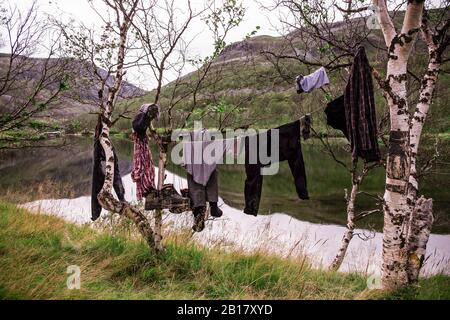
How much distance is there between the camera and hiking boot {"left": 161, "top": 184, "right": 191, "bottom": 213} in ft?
18.3

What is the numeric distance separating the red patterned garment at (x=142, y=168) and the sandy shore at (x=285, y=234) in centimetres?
284

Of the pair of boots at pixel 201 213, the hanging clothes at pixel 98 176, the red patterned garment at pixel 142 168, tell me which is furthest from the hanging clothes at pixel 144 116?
the pair of boots at pixel 201 213

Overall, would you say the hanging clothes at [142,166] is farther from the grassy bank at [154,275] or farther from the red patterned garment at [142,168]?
the grassy bank at [154,275]

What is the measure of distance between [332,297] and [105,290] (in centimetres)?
311

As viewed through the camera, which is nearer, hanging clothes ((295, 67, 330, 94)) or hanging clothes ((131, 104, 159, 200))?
hanging clothes ((295, 67, 330, 94))

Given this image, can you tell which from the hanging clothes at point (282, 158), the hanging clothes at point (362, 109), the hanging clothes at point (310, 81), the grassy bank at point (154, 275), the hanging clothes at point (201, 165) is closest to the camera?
the grassy bank at point (154, 275)

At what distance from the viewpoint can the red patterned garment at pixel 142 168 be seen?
18.3 ft

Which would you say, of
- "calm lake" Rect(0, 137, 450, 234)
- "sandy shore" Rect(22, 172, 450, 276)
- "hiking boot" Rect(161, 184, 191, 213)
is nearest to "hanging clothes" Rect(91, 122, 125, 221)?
"hiking boot" Rect(161, 184, 191, 213)

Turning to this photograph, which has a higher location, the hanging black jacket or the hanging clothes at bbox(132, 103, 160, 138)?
the hanging clothes at bbox(132, 103, 160, 138)

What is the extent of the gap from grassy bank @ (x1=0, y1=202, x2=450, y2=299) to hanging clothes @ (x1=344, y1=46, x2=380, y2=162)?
2011 millimetres

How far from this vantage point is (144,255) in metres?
5.68

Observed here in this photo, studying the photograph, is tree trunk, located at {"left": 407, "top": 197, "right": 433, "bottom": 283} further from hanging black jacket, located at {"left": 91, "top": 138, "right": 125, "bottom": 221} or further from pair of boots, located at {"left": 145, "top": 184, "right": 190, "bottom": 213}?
hanging black jacket, located at {"left": 91, "top": 138, "right": 125, "bottom": 221}

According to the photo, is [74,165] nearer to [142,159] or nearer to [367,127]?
[142,159]

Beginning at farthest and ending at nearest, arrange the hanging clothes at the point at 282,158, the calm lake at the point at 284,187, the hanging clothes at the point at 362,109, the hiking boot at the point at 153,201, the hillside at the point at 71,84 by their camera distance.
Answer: the calm lake at the point at 284,187 < the hillside at the point at 71,84 < the hanging clothes at the point at 282,158 < the hiking boot at the point at 153,201 < the hanging clothes at the point at 362,109
